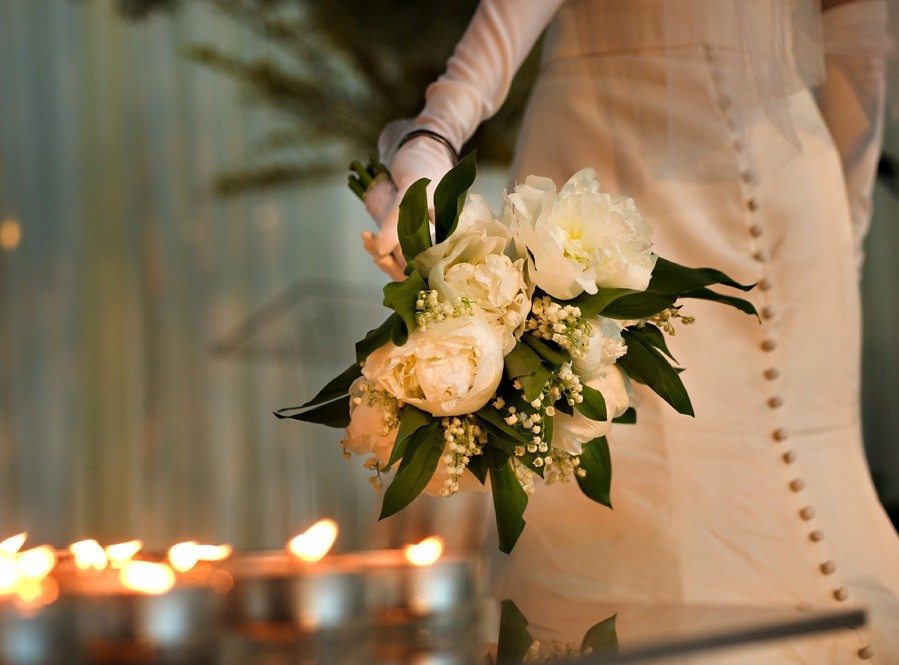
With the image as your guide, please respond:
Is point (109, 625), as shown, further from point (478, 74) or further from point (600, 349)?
point (478, 74)

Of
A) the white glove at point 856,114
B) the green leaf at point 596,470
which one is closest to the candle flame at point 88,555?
the green leaf at point 596,470

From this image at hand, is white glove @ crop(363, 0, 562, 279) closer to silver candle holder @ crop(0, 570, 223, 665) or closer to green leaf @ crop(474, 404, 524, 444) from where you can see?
green leaf @ crop(474, 404, 524, 444)

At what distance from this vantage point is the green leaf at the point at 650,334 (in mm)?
736

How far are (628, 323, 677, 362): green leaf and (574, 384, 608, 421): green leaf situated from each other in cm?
8

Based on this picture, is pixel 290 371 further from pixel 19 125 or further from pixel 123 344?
pixel 19 125

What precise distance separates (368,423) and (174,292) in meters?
2.49

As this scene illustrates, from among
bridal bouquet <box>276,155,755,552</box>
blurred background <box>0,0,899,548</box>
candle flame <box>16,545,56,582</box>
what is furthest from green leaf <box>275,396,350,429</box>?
blurred background <box>0,0,899,548</box>

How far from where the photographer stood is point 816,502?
89 centimetres

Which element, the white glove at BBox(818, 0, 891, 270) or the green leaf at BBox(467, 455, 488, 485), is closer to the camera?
the green leaf at BBox(467, 455, 488, 485)

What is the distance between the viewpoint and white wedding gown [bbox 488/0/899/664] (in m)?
0.86

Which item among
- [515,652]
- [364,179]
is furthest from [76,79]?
[515,652]

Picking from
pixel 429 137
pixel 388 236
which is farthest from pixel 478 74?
pixel 388 236

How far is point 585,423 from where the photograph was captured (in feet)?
2.23

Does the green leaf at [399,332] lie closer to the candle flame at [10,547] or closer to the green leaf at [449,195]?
the green leaf at [449,195]
